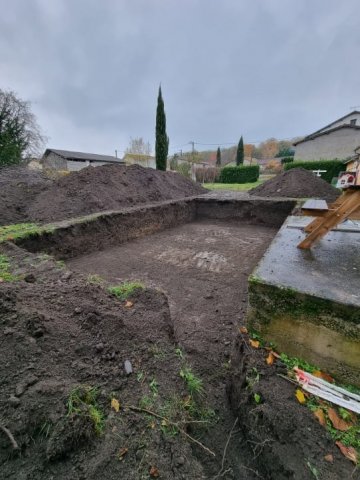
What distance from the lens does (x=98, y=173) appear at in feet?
24.3

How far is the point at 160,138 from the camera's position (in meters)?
16.8

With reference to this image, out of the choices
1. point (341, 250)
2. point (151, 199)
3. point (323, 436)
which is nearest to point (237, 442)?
point (323, 436)

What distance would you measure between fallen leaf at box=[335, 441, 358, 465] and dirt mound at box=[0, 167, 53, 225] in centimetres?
657

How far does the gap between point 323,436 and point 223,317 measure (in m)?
1.51

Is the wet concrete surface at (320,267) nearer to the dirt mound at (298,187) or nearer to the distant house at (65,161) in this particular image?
the dirt mound at (298,187)

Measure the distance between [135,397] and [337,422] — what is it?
3.94 ft

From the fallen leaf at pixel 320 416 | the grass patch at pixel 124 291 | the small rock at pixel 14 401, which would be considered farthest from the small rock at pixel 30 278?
the fallen leaf at pixel 320 416

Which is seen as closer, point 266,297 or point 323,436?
point 323,436

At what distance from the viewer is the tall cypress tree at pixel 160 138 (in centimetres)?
1661

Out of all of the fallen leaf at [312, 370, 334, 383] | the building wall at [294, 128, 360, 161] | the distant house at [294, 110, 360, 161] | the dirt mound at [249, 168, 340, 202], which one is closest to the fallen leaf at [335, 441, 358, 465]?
the fallen leaf at [312, 370, 334, 383]

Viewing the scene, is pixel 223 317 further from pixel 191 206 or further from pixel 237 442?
pixel 191 206

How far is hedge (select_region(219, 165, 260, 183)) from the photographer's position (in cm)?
1980

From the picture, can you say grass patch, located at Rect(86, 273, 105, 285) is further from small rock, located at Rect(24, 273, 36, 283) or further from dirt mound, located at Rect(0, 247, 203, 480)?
small rock, located at Rect(24, 273, 36, 283)

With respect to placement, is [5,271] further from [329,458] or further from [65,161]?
[65,161]
